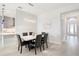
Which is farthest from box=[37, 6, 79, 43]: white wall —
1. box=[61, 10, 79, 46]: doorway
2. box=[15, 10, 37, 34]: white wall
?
box=[15, 10, 37, 34]: white wall

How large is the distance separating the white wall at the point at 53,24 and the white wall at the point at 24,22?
249 mm

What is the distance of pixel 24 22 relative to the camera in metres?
2.78

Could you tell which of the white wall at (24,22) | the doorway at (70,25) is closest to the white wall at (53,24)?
the doorway at (70,25)

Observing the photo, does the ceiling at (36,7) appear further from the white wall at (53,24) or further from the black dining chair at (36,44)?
the black dining chair at (36,44)

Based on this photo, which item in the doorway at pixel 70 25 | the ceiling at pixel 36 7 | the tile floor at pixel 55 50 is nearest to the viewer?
the ceiling at pixel 36 7

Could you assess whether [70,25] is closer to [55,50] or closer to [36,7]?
[55,50]

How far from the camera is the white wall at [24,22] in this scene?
8.84 feet

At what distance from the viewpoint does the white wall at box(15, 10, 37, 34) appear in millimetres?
2693

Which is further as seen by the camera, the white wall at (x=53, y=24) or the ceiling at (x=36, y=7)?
the white wall at (x=53, y=24)

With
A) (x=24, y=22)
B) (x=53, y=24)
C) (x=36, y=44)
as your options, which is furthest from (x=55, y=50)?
(x=24, y=22)

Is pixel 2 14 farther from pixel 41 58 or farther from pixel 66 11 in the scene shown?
pixel 66 11

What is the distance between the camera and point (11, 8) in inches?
101

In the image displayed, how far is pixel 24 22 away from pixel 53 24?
4.11 feet

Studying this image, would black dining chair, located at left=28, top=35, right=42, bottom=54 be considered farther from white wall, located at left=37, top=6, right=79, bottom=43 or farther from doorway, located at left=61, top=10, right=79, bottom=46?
doorway, located at left=61, top=10, right=79, bottom=46
